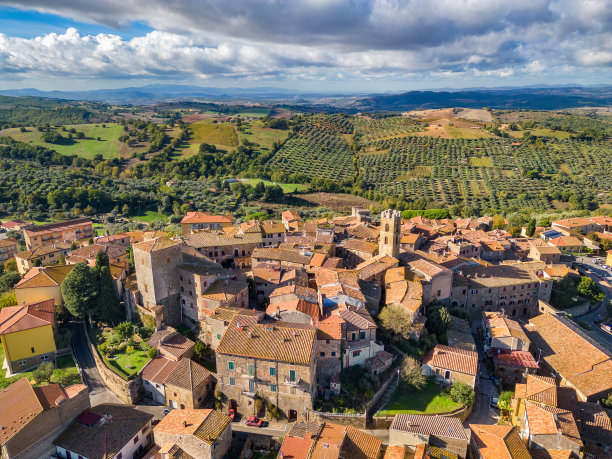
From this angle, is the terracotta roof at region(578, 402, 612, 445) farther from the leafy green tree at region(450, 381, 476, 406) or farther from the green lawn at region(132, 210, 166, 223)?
the green lawn at region(132, 210, 166, 223)

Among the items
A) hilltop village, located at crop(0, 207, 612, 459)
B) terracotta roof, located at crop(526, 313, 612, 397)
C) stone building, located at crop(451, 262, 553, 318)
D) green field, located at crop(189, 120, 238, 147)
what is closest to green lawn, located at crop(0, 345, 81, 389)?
hilltop village, located at crop(0, 207, 612, 459)

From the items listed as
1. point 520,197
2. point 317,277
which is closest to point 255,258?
point 317,277

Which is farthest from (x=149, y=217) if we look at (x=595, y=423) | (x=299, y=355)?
A: (x=595, y=423)

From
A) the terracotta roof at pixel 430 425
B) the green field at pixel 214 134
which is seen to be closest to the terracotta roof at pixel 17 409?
the terracotta roof at pixel 430 425

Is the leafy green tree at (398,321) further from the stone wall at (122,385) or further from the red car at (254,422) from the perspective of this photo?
the stone wall at (122,385)

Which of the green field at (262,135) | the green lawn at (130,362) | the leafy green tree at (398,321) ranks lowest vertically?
the green lawn at (130,362)

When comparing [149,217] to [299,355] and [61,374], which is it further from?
[299,355]
